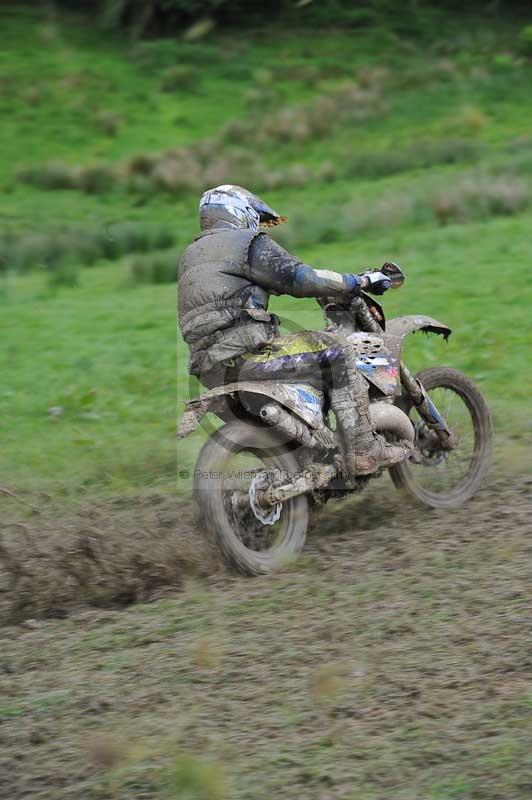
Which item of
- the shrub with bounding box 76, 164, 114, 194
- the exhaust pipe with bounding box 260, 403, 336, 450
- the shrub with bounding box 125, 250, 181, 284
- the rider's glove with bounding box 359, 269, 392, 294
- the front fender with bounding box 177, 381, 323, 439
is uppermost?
the shrub with bounding box 76, 164, 114, 194

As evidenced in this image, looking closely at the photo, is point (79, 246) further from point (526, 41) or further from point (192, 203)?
point (526, 41)

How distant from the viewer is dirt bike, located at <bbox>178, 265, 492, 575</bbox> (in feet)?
20.5

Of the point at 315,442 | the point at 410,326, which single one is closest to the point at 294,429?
the point at 315,442

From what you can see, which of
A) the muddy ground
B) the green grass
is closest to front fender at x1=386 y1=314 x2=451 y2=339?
the muddy ground

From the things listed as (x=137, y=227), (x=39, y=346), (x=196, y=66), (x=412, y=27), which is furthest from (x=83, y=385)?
(x=412, y=27)

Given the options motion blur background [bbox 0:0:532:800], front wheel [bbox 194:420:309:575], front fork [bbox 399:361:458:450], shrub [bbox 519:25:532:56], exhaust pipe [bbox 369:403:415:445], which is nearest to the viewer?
motion blur background [bbox 0:0:532:800]

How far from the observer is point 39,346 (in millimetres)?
12023

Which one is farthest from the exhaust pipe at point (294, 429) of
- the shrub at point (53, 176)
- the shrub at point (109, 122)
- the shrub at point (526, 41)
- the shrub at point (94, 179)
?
the shrub at point (526, 41)

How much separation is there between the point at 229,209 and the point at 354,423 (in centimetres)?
126

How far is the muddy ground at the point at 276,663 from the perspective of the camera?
13.7 ft

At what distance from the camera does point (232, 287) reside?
21.0 ft

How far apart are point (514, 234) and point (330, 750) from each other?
11581 mm

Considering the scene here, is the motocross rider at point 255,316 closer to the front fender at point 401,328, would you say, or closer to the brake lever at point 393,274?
the brake lever at point 393,274

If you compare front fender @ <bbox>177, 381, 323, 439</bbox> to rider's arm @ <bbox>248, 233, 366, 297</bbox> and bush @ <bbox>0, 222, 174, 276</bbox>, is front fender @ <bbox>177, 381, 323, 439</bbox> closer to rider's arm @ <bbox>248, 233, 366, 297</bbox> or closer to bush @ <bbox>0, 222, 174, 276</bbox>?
rider's arm @ <bbox>248, 233, 366, 297</bbox>
